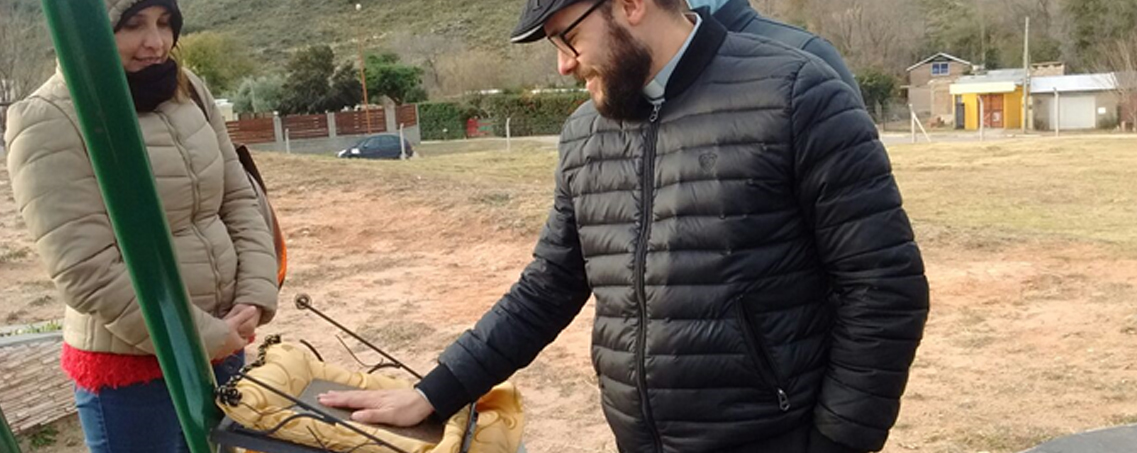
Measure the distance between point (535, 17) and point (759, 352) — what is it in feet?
1.95

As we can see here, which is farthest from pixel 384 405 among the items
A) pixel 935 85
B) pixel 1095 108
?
pixel 935 85

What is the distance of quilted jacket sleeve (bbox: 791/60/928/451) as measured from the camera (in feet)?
5.02

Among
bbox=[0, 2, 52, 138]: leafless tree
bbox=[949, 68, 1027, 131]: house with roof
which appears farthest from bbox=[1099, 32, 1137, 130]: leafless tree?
bbox=[0, 2, 52, 138]: leafless tree

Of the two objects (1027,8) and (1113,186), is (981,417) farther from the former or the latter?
(1027,8)

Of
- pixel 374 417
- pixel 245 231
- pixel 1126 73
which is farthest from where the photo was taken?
pixel 1126 73

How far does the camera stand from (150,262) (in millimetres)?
861

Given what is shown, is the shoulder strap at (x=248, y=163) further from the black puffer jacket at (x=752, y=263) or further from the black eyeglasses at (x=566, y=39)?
the black eyeglasses at (x=566, y=39)

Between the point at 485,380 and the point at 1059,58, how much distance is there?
5217 centimetres

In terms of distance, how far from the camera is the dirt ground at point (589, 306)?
16.8 feet

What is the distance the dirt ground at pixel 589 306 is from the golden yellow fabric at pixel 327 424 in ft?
10.4

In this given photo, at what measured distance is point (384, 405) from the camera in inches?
60.2

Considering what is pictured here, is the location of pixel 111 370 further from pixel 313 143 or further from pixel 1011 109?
pixel 1011 109

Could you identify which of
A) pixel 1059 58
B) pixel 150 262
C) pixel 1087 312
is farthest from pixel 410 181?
pixel 1059 58

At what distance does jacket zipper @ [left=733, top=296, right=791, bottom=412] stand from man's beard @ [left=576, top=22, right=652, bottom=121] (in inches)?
13.6
